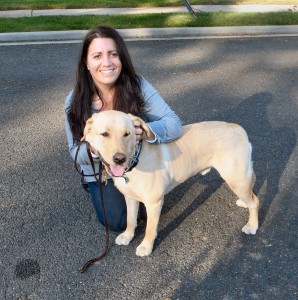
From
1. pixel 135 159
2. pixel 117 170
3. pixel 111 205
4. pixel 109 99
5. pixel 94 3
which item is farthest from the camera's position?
pixel 94 3

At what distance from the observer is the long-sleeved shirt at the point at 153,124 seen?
10.3ft

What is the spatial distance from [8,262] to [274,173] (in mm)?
2605

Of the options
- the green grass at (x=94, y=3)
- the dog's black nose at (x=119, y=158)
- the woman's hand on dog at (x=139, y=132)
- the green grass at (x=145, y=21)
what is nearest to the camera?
the dog's black nose at (x=119, y=158)

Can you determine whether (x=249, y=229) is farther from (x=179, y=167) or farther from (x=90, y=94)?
(x=90, y=94)

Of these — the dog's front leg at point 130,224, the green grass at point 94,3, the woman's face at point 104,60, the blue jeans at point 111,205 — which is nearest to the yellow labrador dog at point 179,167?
the dog's front leg at point 130,224

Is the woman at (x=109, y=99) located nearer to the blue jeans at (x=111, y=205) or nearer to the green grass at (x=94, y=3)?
the blue jeans at (x=111, y=205)

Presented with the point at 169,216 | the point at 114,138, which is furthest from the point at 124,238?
the point at 114,138

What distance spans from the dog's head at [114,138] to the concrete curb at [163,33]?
6421 millimetres

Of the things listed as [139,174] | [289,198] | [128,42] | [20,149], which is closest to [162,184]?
[139,174]

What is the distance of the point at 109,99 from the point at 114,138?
2.55 ft

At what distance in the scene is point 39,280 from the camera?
2988 millimetres

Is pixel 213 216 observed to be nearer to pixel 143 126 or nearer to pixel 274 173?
pixel 274 173

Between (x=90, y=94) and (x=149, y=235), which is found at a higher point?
(x=90, y=94)

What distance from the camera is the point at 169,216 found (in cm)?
370
